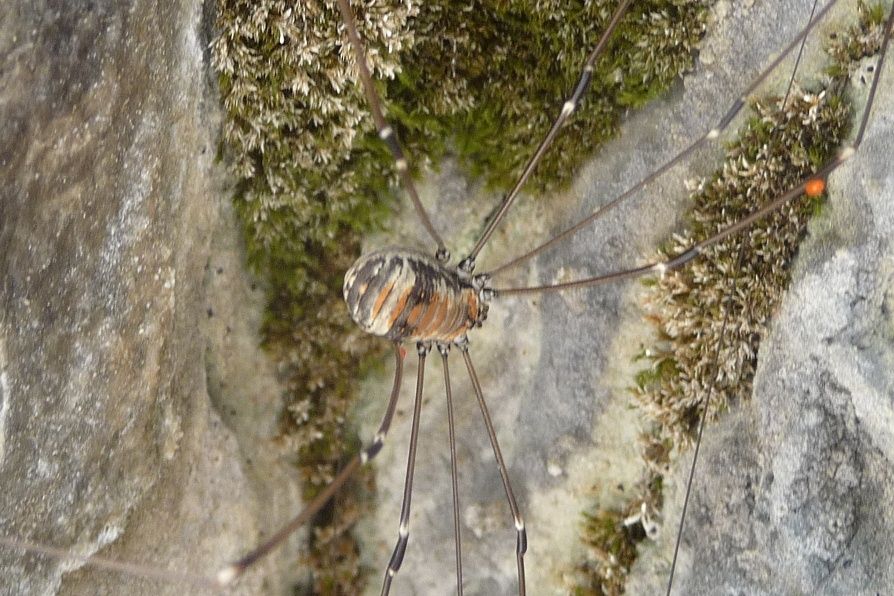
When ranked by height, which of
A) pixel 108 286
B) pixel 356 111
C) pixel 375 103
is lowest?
pixel 108 286

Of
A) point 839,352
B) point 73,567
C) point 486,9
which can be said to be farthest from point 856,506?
point 73,567

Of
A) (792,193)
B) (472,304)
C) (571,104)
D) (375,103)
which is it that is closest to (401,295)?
(472,304)

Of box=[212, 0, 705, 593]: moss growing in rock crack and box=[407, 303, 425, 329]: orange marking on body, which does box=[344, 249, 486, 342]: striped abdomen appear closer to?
box=[407, 303, 425, 329]: orange marking on body

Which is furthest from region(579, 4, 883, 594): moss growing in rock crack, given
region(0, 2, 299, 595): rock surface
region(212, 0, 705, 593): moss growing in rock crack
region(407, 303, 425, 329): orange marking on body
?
region(0, 2, 299, 595): rock surface

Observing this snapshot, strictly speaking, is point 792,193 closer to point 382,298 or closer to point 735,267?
point 735,267

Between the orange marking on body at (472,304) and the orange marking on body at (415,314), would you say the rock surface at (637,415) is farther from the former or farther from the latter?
the orange marking on body at (415,314)
